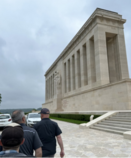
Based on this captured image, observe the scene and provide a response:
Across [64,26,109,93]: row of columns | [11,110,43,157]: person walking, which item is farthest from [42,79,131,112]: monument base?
[11,110,43,157]: person walking

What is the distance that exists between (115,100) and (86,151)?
1182 centimetres

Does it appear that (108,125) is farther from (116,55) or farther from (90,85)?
(116,55)

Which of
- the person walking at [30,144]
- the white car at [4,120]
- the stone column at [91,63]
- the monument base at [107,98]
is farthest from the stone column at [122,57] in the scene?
the person walking at [30,144]

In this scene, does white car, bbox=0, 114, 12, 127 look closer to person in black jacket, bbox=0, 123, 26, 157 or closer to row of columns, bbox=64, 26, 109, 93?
person in black jacket, bbox=0, 123, 26, 157

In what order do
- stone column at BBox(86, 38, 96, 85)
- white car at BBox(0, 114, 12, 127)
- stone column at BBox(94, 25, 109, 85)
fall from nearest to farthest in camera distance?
1. white car at BBox(0, 114, 12, 127)
2. stone column at BBox(94, 25, 109, 85)
3. stone column at BBox(86, 38, 96, 85)

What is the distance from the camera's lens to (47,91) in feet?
183

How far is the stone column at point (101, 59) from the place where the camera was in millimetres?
20258

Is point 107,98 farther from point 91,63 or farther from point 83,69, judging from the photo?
point 83,69

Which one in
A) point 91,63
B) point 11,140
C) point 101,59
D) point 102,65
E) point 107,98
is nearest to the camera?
point 11,140

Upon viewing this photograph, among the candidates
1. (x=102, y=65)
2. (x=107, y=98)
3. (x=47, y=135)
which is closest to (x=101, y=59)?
(x=102, y=65)

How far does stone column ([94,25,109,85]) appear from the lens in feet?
66.5

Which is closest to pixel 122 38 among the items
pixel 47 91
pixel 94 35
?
pixel 94 35

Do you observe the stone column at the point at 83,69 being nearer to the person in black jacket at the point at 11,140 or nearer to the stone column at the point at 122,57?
the stone column at the point at 122,57

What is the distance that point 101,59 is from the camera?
68.4 feet
